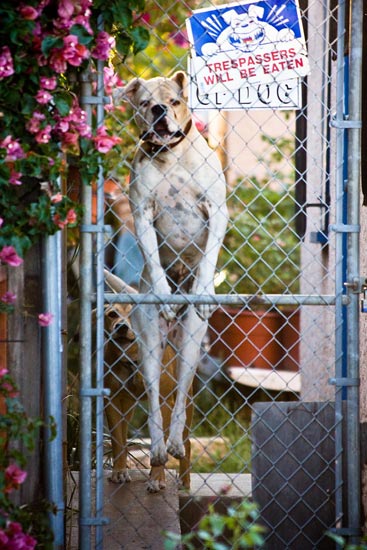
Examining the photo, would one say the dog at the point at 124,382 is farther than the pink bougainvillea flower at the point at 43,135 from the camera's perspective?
Yes

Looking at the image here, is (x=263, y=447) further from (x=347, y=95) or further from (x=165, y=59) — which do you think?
Answer: (x=165, y=59)

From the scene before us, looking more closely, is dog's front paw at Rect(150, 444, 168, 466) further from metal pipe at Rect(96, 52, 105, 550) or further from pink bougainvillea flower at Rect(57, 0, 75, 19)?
pink bougainvillea flower at Rect(57, 0, 75, 19)

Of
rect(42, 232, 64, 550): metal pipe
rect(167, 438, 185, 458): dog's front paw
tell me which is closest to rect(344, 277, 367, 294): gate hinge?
rect(167, 438, 185, 458): dog's front paw

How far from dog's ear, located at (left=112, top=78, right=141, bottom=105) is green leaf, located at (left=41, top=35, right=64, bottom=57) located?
79cm

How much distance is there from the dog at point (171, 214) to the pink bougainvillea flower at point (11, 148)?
843 mm

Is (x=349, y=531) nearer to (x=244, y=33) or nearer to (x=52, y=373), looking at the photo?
(x=52, y=373)

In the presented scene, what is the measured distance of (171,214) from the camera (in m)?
3.63

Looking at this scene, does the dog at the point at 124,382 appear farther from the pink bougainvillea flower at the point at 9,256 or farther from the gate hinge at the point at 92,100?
the pink bougainvillea flower at the point at 9,256

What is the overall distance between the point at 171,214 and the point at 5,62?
3.55 feet

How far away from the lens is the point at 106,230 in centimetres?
318

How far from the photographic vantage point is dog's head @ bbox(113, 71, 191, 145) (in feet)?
11.7

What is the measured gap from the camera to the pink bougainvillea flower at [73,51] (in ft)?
9.33

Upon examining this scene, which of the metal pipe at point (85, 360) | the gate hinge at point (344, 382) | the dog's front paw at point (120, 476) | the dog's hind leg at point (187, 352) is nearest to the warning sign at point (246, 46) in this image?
the metal pipe at point (85, 360)

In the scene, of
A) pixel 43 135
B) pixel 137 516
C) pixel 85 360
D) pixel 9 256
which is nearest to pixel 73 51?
pixel 43 135
